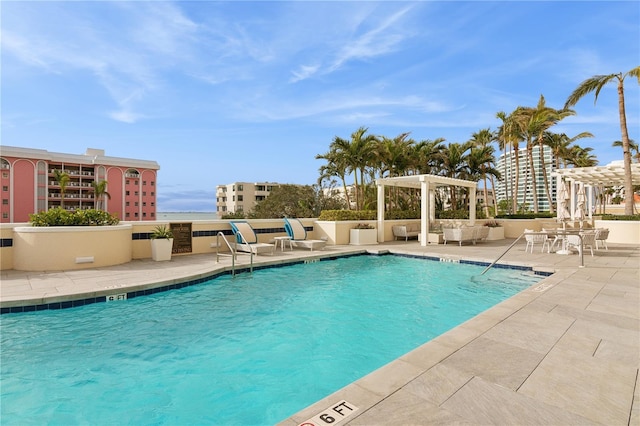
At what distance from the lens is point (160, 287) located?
6.47m

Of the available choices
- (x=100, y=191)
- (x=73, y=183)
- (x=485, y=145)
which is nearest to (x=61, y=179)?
(x=100, y=191)

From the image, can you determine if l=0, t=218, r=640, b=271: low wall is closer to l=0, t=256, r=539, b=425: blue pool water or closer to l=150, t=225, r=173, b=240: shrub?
l=150, t=225, r=173, b=240: shrub

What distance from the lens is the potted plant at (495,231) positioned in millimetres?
15828

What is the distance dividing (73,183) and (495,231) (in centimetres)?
6442

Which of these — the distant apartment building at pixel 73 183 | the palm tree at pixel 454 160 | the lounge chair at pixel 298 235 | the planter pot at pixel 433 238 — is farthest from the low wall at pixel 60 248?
the distant apartment building at pixel 73 183

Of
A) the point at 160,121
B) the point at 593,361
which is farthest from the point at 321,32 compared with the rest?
the point at 160,121

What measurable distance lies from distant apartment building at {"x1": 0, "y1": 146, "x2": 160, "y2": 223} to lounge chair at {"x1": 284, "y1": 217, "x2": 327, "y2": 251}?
50.2 m

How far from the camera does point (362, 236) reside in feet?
43.8

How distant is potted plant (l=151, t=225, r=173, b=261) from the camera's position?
895cm

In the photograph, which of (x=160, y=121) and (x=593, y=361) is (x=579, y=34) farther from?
(x=160, y=121)

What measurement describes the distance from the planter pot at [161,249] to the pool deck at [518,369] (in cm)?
308

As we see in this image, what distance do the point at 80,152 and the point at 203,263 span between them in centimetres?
6442

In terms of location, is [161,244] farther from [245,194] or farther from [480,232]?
[245,194]

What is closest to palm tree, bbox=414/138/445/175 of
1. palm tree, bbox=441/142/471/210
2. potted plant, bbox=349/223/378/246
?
palm tree, bbox=441/142/471/210
